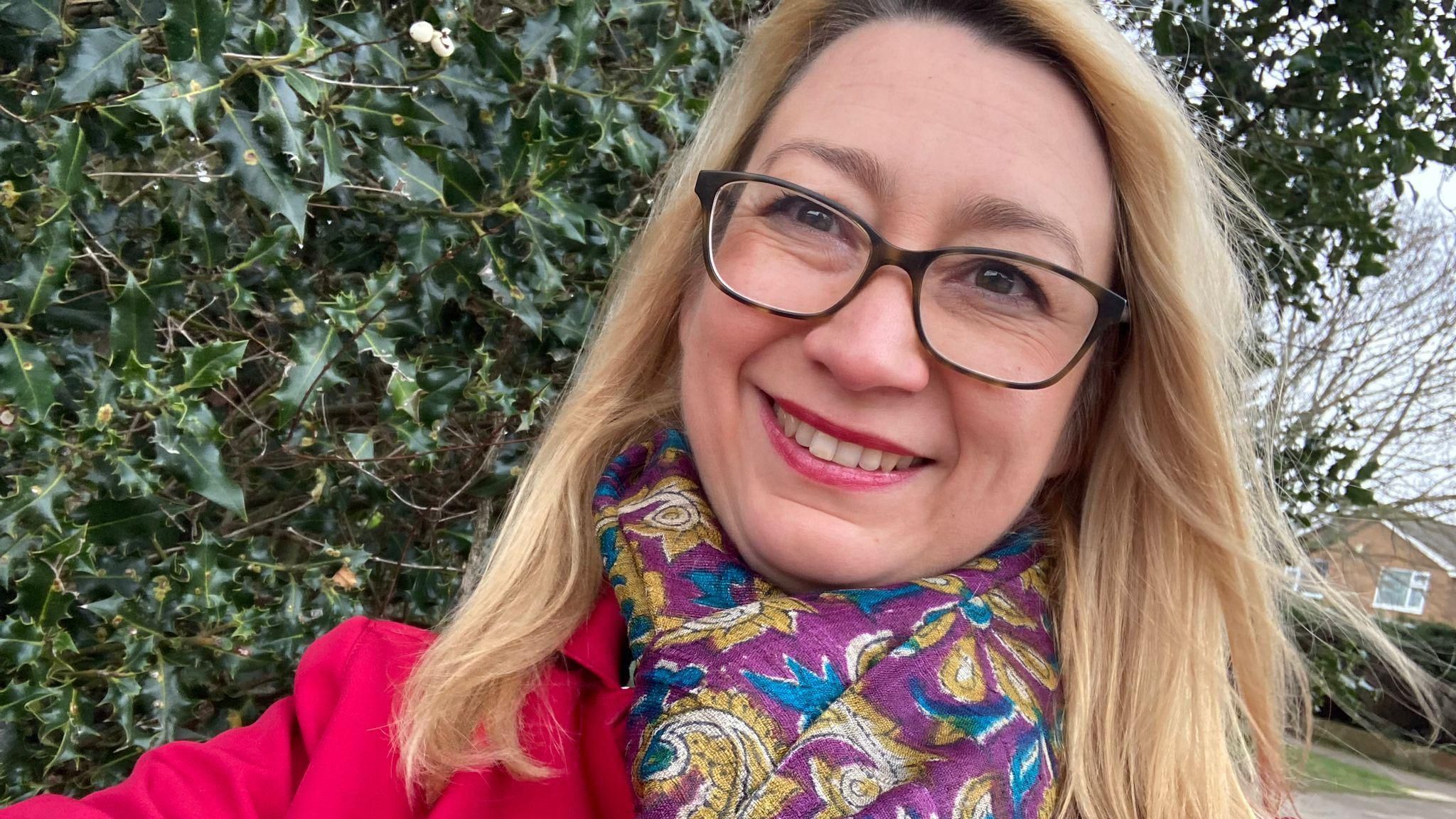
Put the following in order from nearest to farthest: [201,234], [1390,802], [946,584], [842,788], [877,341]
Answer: [842,788] → [877,341] → [946,584] → [201,234] → [1390,802]

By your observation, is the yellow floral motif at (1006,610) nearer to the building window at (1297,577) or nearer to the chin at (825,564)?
the chin at (825,564)

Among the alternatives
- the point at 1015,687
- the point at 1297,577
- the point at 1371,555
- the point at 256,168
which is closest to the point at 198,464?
the point at 256,168

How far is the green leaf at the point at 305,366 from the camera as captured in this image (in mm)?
1674

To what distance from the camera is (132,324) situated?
5.00 ft

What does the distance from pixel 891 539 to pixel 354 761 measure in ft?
2.62

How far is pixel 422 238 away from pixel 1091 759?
4.80 feet

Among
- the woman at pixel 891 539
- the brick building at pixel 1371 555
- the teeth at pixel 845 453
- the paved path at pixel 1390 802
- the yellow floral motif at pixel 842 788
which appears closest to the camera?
the yellow floral motif at pixel 842 788

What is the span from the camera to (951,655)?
1260 millimetres

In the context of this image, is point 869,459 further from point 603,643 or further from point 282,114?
point 282,114

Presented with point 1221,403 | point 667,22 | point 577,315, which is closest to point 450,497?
point 577,315

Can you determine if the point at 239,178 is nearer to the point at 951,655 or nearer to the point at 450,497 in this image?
the point at 450,497

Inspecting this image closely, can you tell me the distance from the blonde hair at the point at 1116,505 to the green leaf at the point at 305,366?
1.37ft

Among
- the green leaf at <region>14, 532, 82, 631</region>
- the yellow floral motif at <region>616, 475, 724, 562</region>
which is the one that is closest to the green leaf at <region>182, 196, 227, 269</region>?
the green leaf at <region>14, 532, 82, 631</region>

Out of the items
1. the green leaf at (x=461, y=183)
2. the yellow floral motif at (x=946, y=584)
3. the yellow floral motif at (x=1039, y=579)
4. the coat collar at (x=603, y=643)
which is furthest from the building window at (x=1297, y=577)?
the green leaf at (x=461, y=183)
